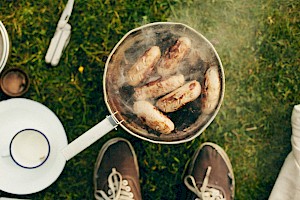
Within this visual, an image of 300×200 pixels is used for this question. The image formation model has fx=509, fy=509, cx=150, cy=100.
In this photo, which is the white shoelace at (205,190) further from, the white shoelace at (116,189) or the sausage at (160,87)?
the sausage at (160,87)

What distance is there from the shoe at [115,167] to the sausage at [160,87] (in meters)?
0.38

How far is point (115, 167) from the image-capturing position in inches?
65.2

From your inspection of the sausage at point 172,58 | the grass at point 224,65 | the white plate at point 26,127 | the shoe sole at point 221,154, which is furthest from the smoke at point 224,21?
the white plate at point 26,127

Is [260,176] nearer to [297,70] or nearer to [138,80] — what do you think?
[297,70]

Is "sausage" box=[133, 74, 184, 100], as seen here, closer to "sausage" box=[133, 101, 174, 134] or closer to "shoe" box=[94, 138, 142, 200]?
"sausage" box=[133, 101, 174, 134]

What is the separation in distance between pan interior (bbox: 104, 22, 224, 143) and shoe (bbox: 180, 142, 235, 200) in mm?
333

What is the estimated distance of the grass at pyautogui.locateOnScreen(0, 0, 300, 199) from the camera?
1659mm

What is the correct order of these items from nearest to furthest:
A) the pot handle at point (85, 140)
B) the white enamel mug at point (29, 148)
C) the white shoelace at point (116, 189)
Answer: the pot handle at point (85, 140) → the white enamel mug at point (29, 148) → the white shoelace at point (116, 189)

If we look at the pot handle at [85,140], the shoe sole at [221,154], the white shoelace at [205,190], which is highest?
the pot handle at [85,140]

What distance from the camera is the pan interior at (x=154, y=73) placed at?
132 cm

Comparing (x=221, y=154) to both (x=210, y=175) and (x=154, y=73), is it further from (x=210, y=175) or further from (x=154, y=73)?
(x=154, y=73)

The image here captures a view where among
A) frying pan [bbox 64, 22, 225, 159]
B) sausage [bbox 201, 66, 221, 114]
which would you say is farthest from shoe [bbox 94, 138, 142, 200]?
sausage [bbox 201, 66, 221, 114]

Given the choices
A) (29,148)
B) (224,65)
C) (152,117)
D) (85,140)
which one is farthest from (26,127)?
(224,65)

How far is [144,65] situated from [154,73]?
0.03m
